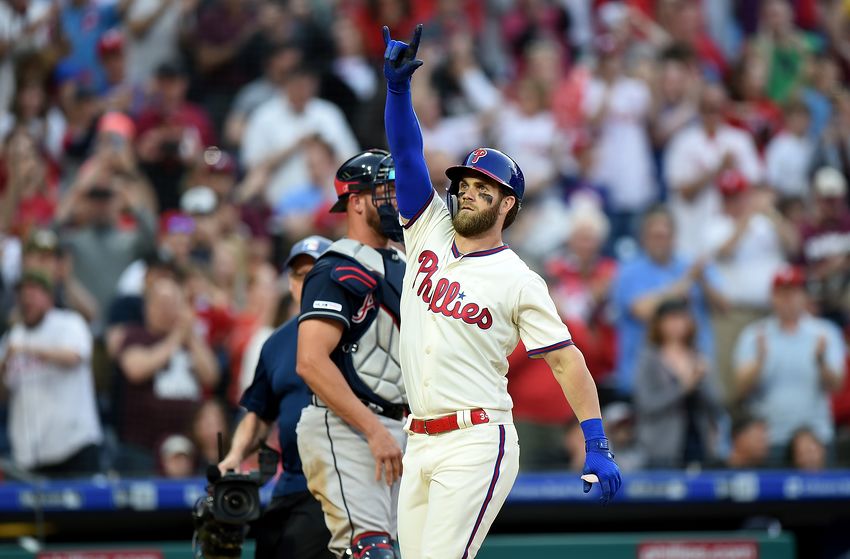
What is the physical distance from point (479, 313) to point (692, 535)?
3.45 metres

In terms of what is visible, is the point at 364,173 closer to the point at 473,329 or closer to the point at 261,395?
the point at 473,329

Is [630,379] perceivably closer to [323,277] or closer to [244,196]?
[244,196]

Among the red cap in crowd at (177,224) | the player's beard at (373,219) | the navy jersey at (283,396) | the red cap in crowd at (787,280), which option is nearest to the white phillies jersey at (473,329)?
the player's beard at (373,219)

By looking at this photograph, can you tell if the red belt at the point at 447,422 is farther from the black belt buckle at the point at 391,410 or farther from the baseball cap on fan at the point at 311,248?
the baseball cap on fan at the point at 311,248

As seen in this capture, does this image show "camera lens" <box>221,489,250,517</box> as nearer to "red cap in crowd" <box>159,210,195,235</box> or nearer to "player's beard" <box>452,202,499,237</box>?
"player's beard" <box>452,202,499,237</box>

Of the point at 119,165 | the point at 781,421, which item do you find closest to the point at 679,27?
the point at 781,421

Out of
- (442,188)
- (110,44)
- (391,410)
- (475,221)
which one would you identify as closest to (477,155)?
(475,221)

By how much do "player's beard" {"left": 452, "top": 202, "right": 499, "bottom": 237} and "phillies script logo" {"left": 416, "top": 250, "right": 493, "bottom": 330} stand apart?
0.14 m

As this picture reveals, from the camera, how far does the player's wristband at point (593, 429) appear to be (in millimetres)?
3854

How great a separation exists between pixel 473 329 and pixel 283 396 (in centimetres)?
109

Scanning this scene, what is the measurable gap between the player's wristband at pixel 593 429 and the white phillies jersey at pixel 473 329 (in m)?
0.24

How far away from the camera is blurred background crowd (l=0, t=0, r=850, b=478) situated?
23.5 feet

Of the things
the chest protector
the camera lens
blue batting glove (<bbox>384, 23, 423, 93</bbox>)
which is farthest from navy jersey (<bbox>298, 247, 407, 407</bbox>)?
blue batting glove (<bbox>384, 23, 423, 93</bbox>)

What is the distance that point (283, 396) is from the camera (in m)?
4.79
